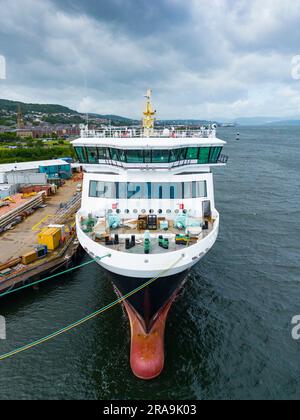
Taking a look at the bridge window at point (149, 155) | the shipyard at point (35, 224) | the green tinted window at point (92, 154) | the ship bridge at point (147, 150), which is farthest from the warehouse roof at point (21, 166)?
the bridge window at point (149, 155)

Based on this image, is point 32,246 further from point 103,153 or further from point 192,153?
point 192,153

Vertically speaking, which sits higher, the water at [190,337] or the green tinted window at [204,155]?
the green tinted window at [204,155]

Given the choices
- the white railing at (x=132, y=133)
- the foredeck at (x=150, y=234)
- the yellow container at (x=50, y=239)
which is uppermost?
the white railing at (x=132, y=133)

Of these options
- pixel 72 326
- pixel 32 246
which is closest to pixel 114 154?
pixel 72 326

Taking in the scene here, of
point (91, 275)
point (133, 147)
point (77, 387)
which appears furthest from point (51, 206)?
point (77, 387)

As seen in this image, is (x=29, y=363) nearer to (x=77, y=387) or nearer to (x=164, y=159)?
(x=77, y=387)

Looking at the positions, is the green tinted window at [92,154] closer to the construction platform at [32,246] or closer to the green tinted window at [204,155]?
the green tinted window at [204,155]

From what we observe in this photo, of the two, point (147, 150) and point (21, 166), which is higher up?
point (147, 150)
